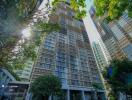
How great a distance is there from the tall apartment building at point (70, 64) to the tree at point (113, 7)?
99.6 ft

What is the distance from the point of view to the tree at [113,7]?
510 centimetres

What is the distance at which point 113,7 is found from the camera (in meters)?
5.46

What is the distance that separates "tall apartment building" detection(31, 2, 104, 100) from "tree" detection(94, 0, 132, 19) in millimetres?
30354

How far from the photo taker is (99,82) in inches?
1981

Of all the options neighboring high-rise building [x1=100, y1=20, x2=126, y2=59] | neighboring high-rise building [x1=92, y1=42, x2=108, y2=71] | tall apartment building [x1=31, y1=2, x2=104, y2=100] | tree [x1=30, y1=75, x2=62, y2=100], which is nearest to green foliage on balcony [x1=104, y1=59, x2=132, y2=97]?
tree [x1=30, y1=75, x2=62, y2=100]

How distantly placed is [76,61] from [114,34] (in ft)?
121

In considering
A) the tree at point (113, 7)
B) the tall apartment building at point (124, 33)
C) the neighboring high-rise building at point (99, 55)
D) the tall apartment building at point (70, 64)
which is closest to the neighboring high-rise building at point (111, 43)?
the tall apartment building at point (124, 33)

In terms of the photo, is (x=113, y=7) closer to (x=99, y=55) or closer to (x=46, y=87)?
(x=46, y=87)

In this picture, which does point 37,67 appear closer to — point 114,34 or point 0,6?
point 0,6

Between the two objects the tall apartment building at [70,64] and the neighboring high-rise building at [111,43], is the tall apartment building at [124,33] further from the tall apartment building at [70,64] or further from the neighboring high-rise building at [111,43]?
the tall apartment building at [70,64]

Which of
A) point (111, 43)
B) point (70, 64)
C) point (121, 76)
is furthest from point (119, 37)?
point (121, 76)

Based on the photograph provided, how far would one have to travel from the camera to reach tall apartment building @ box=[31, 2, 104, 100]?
4169 cm

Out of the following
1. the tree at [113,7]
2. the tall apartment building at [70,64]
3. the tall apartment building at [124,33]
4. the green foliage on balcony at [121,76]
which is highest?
the tall apartment building at [124,33]

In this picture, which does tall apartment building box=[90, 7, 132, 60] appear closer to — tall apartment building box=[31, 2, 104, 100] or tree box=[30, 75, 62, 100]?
tall apartment building box=[31, 2, 104, 100]
